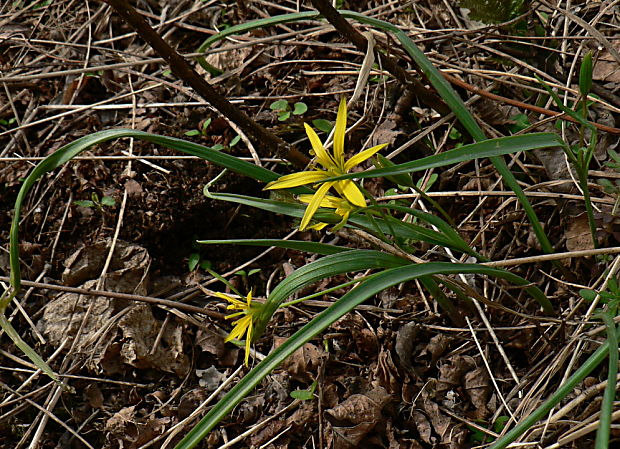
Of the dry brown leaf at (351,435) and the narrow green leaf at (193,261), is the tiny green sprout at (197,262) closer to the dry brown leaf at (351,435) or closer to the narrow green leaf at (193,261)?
the narrow green leaf at (193,261)

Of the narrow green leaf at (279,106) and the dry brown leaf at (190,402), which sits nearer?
the dry brown leaf at (190,402)

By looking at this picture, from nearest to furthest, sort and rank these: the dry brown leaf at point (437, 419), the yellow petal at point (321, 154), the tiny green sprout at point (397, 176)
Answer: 1. the yellow petal at point (321, 154)
2. the tiny green sprout at point (397, 176)
3. the dry brown leaf at point (437, 419)

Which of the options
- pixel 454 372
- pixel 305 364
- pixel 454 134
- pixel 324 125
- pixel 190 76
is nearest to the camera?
pixel 190 76

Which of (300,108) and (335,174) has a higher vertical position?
(335,174)

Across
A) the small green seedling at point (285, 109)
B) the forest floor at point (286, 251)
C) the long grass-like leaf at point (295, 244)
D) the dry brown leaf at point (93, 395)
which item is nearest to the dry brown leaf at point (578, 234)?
the forest floor at point (286, 251)

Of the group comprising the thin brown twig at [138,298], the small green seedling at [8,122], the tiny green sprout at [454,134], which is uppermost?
the small green seedling at [8,122]

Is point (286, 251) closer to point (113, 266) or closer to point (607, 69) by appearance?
point (113, 266)

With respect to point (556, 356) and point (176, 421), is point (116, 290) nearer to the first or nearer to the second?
point (176, 421)

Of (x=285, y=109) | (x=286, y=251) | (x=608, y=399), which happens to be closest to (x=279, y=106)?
(x=285, y=109)
